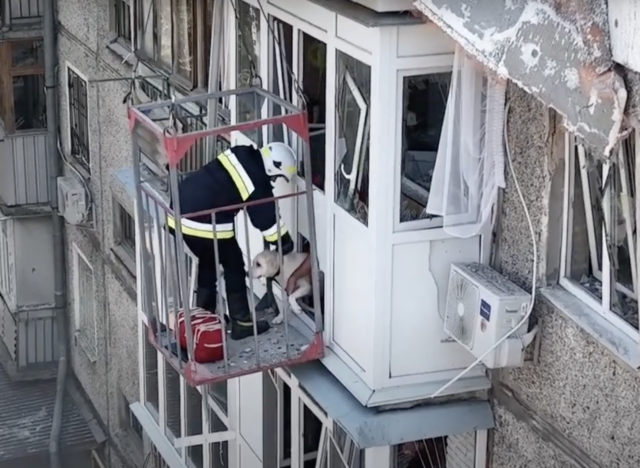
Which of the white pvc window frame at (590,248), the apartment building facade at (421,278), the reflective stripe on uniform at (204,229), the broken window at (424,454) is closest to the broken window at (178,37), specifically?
the apartment building facade at (421,278)

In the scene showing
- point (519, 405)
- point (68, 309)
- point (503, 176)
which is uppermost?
point (503, 176)

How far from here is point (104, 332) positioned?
13117mm

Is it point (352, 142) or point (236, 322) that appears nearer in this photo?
point (352, 142)

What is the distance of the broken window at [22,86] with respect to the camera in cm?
1448

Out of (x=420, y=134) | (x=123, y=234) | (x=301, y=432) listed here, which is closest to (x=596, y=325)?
(x=420, y=134)

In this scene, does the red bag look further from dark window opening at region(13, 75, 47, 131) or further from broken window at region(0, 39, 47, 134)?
dark window opening at region(13, 75, 47, 131)

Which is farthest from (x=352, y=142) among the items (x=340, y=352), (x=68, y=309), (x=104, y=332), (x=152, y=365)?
(x=68, y=309)

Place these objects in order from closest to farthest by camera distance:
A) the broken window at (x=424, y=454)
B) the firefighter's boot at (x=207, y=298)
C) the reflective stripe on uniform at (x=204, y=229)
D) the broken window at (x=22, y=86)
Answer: the reflective stripe on uniform at (x=204, y=229), the broken window at (x=424, y=454), the firefighter's boot at (x=207, y=298), the broken window at (x=22, y=86)

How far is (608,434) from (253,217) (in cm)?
216

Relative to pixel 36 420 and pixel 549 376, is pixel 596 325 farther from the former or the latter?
pixel 36 420

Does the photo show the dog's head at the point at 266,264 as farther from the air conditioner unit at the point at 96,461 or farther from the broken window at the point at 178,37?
the air conditioner unit at the point at 96,461

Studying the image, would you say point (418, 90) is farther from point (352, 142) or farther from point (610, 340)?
point (610, 340)

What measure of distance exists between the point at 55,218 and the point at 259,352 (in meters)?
8.42

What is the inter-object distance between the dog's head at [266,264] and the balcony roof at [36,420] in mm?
7432
